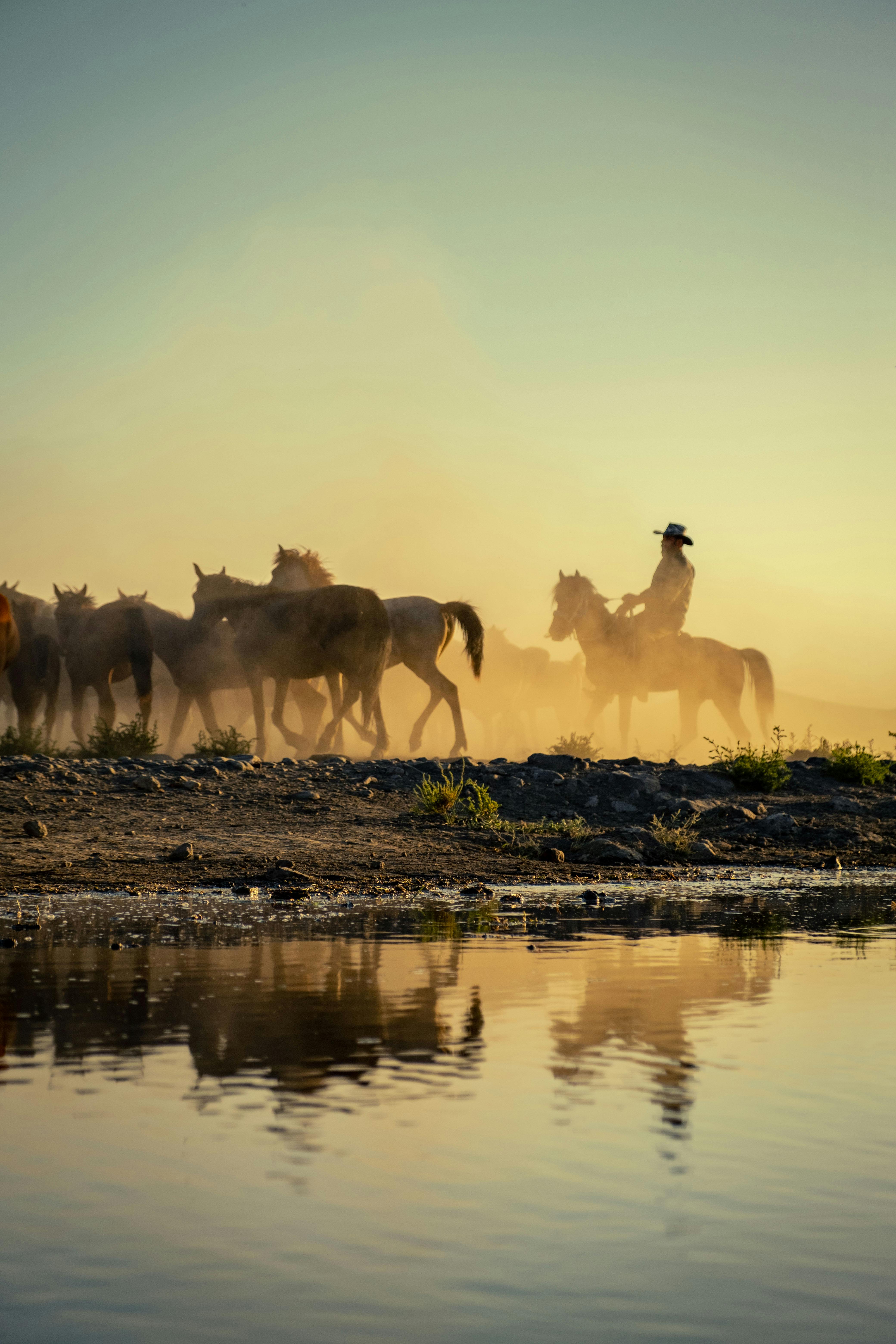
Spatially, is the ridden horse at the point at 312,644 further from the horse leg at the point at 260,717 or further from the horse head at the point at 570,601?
the horse head at the point at 570,601

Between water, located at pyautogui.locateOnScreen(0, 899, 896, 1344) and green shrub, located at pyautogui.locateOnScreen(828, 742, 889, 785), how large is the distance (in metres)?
11.7

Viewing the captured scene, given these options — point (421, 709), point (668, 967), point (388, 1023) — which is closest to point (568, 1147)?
point (388, 1023)

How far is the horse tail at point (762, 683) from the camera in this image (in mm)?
29688

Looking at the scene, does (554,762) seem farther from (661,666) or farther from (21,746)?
(661,666)

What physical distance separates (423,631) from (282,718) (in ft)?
10.5

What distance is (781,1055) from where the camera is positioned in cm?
414

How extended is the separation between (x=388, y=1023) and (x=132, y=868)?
5.65 metres

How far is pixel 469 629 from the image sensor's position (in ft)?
79.5

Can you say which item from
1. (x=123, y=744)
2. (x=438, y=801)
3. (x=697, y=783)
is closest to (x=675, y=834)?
(x=438, y=801)

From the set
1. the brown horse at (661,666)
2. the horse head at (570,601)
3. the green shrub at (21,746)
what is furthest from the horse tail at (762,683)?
the green shrub at (21,746)

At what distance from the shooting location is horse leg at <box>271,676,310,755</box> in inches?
864

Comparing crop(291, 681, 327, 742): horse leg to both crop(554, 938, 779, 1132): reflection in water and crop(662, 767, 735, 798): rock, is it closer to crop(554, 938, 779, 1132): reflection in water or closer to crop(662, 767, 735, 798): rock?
crop(662, 767, 735, 798): rock

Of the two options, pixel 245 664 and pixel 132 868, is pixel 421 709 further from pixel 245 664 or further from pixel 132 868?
pixel 132 868

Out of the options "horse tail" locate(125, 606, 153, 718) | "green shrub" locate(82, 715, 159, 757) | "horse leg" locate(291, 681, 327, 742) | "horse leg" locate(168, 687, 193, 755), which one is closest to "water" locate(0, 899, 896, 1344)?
"green shrub" locate(82, 715, 159, 757)
